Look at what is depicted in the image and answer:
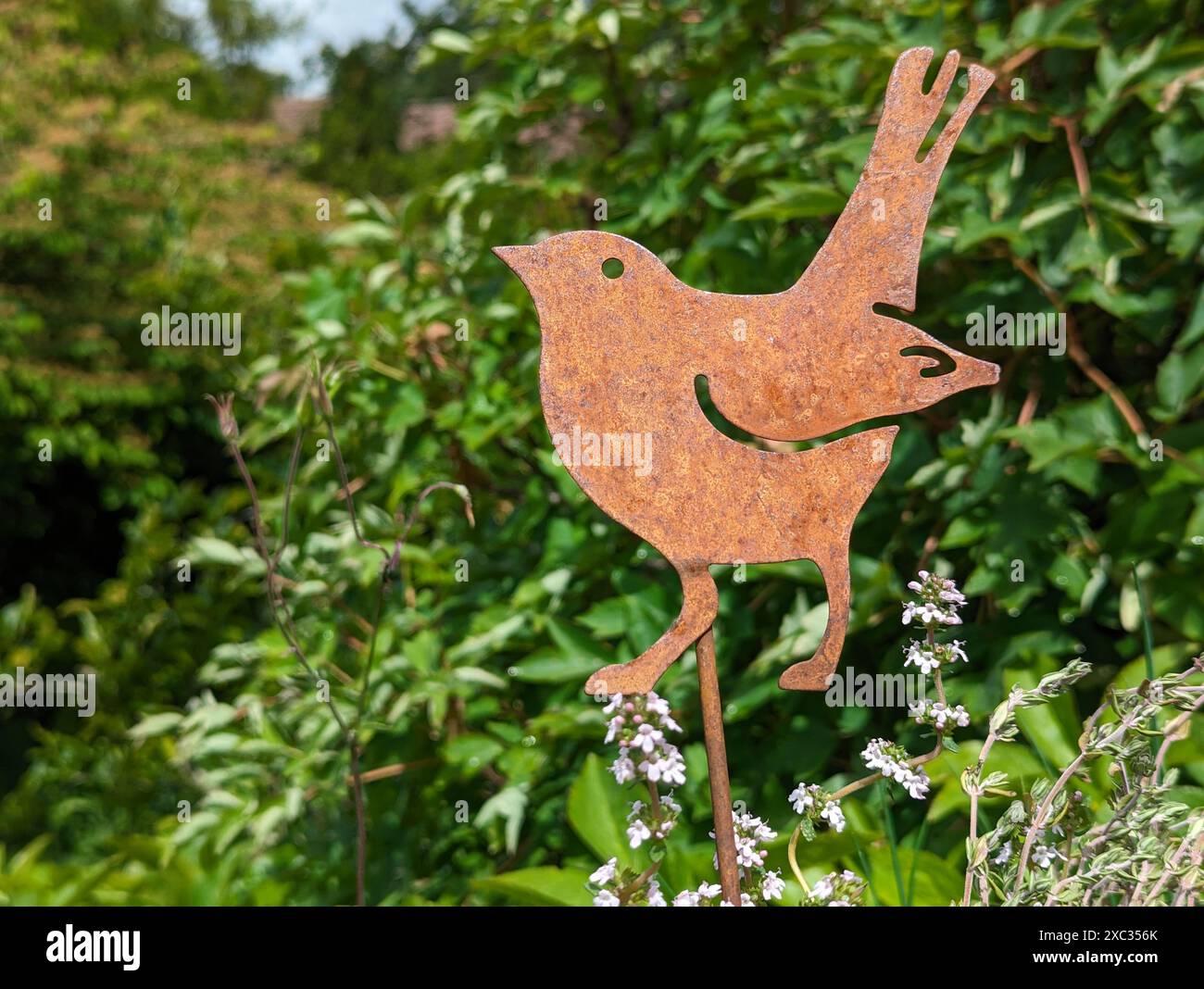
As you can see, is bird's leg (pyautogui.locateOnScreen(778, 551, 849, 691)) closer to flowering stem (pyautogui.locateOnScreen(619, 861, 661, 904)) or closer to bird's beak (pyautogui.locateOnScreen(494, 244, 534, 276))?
flowering stem (pyautogui.locateOnScreen(619, 861, 661, 904))

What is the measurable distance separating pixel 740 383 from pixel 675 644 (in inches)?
9.0

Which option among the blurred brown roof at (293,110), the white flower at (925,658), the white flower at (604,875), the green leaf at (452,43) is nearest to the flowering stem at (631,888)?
the white flower at (604,875)

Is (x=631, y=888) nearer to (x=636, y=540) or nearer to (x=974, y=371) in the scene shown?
(x=974, y=371)

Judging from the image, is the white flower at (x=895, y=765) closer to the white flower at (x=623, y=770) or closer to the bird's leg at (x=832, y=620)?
the bird's leg at (x=832, y=620)

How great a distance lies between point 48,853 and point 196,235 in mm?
2625

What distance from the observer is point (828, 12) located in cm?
197

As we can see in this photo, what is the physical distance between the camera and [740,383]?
0.88 meters

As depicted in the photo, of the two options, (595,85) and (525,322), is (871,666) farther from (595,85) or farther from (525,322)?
(595,85)

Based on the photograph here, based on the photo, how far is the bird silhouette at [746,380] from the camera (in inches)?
33.6

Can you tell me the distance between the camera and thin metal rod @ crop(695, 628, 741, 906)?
0.84 m

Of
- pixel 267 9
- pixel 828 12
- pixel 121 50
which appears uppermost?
pixel 267 9

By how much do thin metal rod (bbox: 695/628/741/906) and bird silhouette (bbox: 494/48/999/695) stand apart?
0.09ft
